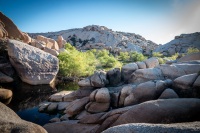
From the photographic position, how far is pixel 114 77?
630 inches

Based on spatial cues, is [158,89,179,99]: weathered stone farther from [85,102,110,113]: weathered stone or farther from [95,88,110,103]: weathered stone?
[85,102,110,113]: weathered stone

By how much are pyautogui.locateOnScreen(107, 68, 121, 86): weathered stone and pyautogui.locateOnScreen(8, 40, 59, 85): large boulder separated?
10.4m

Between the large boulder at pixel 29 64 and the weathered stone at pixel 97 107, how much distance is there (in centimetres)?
1113

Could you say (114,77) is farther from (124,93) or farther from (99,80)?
(124,93)

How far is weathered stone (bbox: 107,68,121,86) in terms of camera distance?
15.8m

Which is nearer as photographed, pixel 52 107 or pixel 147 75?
pixel 147 75

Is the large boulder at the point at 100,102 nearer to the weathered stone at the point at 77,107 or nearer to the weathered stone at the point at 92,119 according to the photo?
the weathered stone at the point at 77,107

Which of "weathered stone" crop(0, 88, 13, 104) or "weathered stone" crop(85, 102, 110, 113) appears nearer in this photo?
"weathered stone" crop(85, 102, 110, 113)

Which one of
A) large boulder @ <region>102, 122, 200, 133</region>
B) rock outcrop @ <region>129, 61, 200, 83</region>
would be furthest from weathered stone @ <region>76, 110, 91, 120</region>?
large boulder @ <region>102, 122, 200, 133</region>

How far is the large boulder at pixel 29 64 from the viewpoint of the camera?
67.7 ft

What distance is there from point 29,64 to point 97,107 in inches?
532

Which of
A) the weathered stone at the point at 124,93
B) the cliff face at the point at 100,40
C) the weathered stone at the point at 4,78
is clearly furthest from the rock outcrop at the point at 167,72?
the cliff face at the point at 100,40

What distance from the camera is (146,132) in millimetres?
4309

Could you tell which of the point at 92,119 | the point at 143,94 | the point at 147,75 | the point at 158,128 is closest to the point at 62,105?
the point at 92,119
